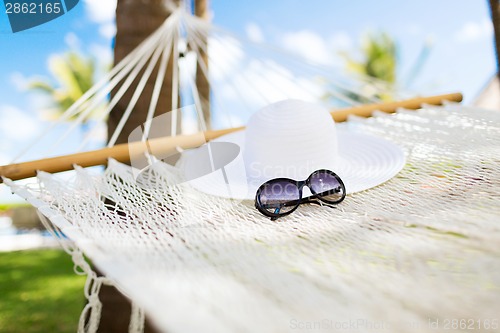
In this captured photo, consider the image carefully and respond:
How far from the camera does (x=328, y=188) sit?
0.84 metres

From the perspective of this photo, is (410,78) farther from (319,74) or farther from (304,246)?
(304,246)

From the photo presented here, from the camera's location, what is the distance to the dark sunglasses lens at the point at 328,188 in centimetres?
83

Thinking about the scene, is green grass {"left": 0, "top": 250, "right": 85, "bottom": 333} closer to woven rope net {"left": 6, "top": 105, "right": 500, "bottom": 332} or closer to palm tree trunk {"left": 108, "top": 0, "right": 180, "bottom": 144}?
palm tree trunk {"left": 108, "top": 0, "right": 180, "bottom": 144}

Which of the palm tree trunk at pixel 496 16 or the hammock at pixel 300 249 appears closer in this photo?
the hammock at pixel 300 249

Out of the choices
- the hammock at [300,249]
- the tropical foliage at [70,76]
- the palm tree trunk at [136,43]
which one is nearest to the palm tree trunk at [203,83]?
the palm tree trunk at [136,43]

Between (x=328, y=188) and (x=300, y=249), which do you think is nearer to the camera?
(x=300, y=249)

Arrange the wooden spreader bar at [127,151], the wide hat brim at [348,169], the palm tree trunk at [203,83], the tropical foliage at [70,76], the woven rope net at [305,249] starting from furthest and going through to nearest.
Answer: the tropical foliage at [70,76]
the palm tree trunk at [203,83]
the wooden spreader bar at [127,151]
the wide hat brim at [348,169]
the woven rope net at [305,249]

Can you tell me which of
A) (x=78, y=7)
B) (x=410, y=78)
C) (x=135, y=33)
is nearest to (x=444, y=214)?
(x=135, y=33)

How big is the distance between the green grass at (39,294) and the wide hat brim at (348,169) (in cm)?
203

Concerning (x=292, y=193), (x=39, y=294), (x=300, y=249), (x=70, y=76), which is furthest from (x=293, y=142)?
(x=70, y=76)

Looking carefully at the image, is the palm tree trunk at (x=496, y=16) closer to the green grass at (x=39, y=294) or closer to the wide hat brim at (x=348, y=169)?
the wide hat brim at (x=348, y=169)

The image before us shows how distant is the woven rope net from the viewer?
47cm

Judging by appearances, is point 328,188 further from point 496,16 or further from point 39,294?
point 39,294

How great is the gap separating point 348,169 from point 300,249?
0.41 meters
